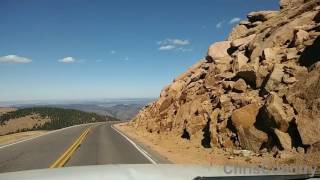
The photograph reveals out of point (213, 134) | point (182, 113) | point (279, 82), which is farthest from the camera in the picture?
point (182, 113)

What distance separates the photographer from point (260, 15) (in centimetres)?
3900

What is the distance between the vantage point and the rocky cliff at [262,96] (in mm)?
16231

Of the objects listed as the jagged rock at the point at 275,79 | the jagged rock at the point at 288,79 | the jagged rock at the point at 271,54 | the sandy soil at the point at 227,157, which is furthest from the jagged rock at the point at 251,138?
the jagged rock at the point at 271,54

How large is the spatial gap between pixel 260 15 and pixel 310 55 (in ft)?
66.8

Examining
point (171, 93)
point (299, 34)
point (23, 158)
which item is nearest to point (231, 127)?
point (299, 34)

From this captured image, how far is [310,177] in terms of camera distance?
396cm

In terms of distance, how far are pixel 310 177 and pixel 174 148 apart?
19269 millimetres

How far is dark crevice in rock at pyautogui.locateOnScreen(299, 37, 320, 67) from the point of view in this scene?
63.0 ft

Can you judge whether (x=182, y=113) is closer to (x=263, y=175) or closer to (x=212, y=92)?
(x=212, y=92)

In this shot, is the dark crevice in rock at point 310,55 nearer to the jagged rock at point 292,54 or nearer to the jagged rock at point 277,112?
the jagged rock at point 292,54

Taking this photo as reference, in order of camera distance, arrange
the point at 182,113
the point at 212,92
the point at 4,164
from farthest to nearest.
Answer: the point at 182,113, the point at 212,92, the point at 4,164

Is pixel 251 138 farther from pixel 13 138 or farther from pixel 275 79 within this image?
pixel 13 138

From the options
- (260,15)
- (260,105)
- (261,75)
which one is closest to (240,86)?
(261,75)

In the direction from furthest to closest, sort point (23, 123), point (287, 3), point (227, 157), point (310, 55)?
point (23, 123) → point (287, 3) → point (310, 55) → point (227, 157)
